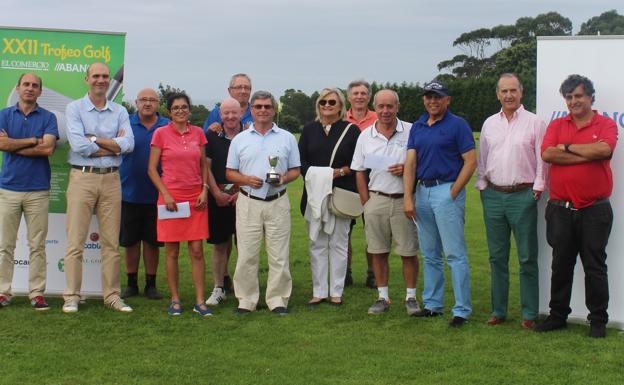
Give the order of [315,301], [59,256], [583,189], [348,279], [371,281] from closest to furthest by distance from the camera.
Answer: [583,189] < [315,301] < [59,256] < [371,281] < [348,279]

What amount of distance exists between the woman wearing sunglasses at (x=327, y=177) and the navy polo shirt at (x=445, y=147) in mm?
1009

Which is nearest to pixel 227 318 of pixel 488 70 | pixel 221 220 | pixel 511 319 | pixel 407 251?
pixel 221 220

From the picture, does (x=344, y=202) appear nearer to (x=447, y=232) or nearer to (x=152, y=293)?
(x=447, y=232)

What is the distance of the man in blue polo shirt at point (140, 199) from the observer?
7660 mm

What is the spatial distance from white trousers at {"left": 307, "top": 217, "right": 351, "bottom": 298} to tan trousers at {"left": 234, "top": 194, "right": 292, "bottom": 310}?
1.29 ft

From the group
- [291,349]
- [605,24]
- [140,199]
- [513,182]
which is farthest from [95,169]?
[605,24]

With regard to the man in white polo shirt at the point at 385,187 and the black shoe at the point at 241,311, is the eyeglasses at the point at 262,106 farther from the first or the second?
Result: the black shoe at the point at 241,311

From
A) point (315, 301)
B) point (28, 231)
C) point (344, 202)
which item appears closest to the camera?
point (28, 231)

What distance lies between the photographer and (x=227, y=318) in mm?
6957

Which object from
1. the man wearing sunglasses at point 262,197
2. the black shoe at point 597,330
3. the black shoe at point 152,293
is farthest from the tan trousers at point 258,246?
the black shoe at point 597,330

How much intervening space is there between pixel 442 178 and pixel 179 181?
234 centimetres

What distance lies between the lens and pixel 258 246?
7172 millimetres

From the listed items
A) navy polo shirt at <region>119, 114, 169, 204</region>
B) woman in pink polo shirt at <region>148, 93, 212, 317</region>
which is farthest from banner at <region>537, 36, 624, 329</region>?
navy polo shirt at <region>119, 114, 169, 204</region>

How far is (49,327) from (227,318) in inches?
59.6
